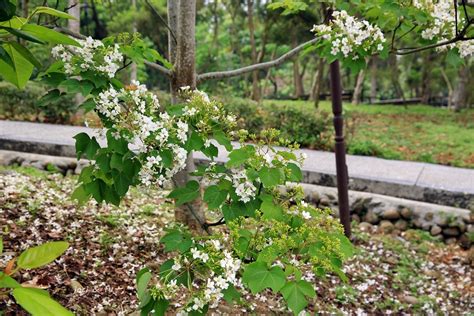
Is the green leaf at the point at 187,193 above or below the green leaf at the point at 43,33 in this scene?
below

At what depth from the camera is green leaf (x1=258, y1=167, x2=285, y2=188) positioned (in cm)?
166

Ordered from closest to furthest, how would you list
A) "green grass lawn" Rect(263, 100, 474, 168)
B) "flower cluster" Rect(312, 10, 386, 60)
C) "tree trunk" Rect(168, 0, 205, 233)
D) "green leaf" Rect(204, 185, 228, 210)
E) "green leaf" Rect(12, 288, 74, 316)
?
1. "green leaf" Rect(12, 288, 74, 316)
2. "green leaf" Rect(204, 185, 228, 210)
3. "flower cluster" Rect(312, 10, 386, 60)
4. "tree trunk" Rect(168, 0, 205, 233)
5. "green grass lawn" Rect(263, 100, 474, 168)

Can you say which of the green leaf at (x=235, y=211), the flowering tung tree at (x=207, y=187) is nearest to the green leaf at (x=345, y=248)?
the flowering tung tree at (x=207, y=187)

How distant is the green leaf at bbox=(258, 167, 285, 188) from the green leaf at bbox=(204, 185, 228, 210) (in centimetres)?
22

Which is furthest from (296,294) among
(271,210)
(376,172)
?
(376,172)

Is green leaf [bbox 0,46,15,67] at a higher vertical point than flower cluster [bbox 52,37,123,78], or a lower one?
lower

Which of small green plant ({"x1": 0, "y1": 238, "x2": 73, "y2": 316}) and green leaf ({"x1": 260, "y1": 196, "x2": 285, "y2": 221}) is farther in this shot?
green leaf ({"x1": 260, "y1": 196, "x2": 285, "y2": 221})

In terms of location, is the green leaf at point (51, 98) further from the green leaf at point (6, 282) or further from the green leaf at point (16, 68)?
the green leaf at point (6, 282)

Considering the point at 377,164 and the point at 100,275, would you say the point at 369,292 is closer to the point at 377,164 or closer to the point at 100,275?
the point at 100,275

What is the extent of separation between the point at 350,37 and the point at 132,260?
76.9 inches

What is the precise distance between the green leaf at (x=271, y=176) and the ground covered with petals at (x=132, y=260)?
0.76 m

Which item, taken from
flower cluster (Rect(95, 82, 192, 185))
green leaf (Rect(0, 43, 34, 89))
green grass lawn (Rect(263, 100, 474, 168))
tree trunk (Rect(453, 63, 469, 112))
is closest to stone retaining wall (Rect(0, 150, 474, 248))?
green grass lawn (Rect(263, 100, 474, 168))

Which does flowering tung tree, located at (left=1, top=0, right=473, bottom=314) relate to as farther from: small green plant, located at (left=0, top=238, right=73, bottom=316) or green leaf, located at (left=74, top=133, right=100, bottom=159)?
small green plant, located at (left=0, top=238, right=73, bottom=316)

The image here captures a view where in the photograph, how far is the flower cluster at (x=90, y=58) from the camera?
1.81 m
